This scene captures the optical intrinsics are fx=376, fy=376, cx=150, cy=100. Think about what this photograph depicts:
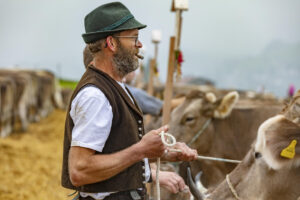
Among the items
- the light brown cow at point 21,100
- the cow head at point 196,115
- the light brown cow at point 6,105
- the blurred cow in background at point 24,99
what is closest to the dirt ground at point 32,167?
the light brown cow at point 6,105

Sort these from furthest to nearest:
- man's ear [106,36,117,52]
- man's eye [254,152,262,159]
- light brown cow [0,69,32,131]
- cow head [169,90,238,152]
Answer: light brown cow [0,69,32,131] → cow head [169,90,238,152] → man's eye [254,152,262,159] → man's ear [106,36,117,52]

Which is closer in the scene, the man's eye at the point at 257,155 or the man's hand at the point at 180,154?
the man's hand at the point at 180,154

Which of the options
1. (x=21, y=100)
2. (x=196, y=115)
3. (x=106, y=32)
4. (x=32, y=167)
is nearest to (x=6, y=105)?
(x=21, y=100)

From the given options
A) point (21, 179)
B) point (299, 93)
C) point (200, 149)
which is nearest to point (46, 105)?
point (21, 179)

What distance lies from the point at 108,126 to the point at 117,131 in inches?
3.2

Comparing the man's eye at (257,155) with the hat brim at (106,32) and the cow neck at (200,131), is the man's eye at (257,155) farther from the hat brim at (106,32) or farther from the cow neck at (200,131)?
the cow neck at (200,131)

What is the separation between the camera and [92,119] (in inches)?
73.0

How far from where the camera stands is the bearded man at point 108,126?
1854 mm

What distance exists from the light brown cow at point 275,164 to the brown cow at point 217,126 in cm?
184

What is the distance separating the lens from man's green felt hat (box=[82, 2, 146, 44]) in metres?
2.04

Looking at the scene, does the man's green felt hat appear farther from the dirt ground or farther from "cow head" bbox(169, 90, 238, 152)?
the dirt ground

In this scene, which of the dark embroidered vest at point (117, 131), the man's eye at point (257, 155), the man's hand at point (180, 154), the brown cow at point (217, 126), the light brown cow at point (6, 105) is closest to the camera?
the dark embroidered vest at point (117, 131)

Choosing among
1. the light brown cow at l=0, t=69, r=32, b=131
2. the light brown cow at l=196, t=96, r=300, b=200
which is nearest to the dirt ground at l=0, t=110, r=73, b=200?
the light brown cow at l=0, t=69, r=32, b=131

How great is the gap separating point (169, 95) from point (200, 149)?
2.51 ft
